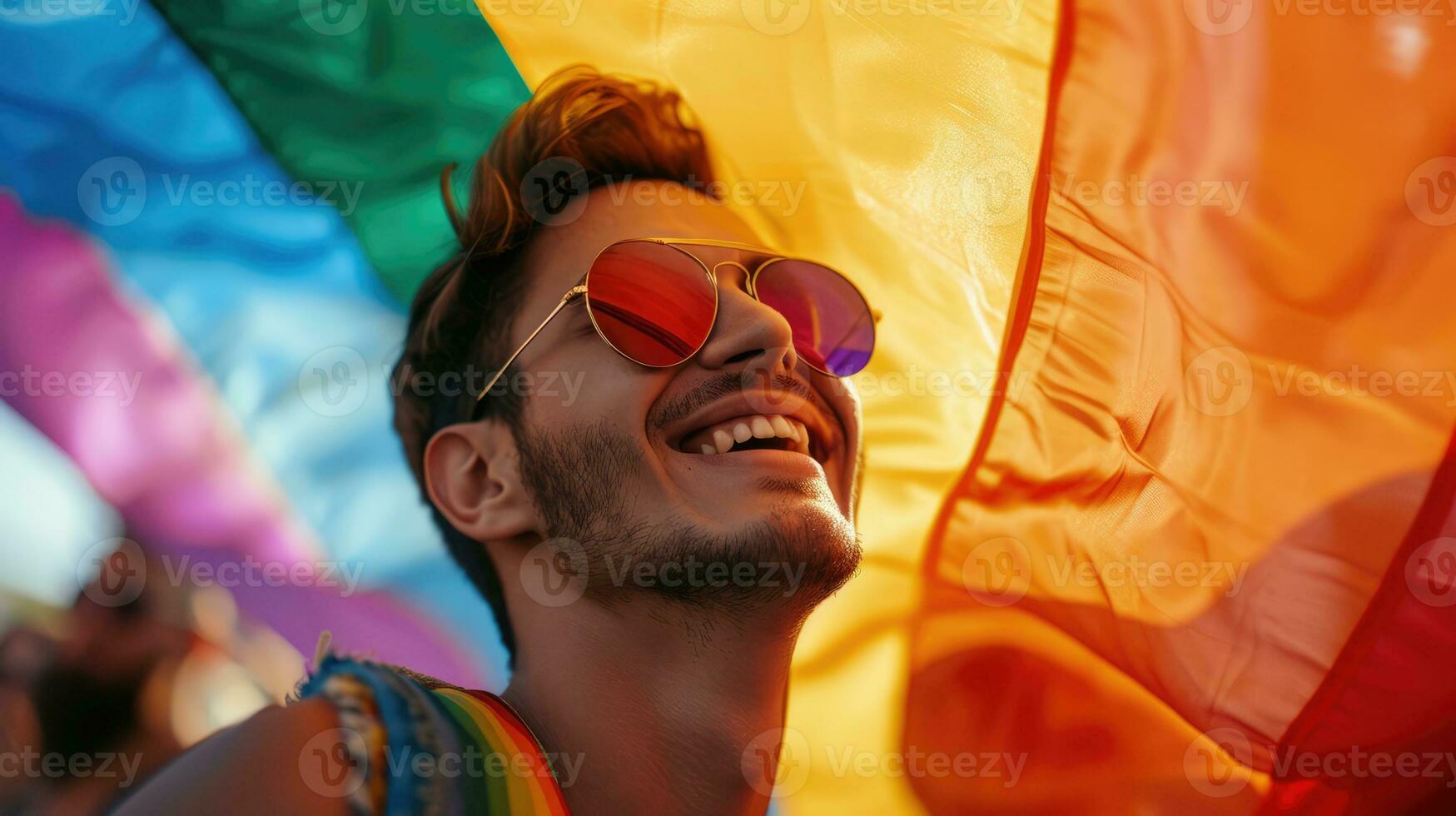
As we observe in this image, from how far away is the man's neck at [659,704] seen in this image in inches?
69.4

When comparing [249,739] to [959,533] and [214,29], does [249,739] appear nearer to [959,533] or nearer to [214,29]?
[959,533]

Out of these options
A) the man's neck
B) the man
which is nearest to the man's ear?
the man

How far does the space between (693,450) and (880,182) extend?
88cm

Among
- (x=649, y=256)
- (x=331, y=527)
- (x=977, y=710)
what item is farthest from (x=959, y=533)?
(x=331, y=527)

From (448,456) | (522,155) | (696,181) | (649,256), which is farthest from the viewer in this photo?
(696,181)

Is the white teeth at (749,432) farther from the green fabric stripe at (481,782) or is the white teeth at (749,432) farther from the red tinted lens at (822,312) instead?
the green fabric stripe at (481,782)

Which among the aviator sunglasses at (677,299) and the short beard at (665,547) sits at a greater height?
the aviator sunglasses at (677,299)

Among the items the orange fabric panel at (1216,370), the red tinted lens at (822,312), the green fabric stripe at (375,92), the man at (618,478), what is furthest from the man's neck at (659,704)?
the green fabric stripe at (375,92)

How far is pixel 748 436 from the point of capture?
1945 millimetres

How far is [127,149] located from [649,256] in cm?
130

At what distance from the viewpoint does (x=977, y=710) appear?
2.37m

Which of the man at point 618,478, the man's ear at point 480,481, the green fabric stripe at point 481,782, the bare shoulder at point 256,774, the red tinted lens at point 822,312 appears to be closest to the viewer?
the bare shoulder at point 256,774

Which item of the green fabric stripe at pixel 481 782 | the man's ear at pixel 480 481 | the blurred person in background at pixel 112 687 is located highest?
the green fabric stripe at pixel 481 782

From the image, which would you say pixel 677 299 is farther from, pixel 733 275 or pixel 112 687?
pixel 112 687
